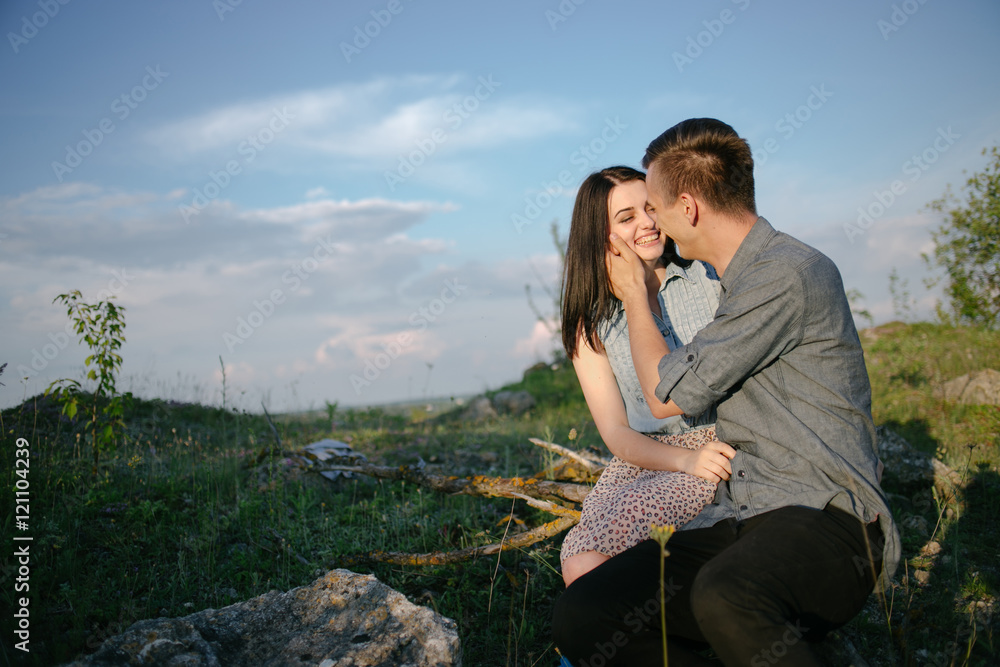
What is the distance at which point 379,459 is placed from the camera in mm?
5965

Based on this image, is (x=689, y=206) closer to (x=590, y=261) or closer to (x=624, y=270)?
(x=624, y=270)

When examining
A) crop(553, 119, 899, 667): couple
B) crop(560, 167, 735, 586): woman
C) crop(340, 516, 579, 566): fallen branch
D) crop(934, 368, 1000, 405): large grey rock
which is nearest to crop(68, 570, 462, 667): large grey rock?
crop(553, 119, 899, 667): couple

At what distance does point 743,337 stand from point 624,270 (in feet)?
3.25

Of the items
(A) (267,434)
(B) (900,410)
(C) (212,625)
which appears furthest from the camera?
(A) (267,434)

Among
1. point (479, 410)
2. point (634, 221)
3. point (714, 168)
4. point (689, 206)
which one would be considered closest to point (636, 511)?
point (689, 206)

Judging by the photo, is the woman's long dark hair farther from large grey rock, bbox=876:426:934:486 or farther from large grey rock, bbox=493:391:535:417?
large grey rock, bbox=493:391:535:417

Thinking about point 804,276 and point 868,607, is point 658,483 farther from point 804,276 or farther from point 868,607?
point 868,607

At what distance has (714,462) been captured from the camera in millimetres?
2367

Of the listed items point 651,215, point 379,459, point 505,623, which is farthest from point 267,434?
point 651,215

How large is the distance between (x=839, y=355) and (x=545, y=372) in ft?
32.6

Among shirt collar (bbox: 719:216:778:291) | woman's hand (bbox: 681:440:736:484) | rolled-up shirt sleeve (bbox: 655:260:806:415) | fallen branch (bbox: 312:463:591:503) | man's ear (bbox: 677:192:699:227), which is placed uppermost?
man's ear (bbox: 677:192:699:227)

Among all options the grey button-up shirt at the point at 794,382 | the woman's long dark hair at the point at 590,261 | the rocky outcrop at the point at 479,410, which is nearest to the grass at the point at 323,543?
the grey button-up shirt at the point at 794,382

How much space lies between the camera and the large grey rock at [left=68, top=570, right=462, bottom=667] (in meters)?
1.97

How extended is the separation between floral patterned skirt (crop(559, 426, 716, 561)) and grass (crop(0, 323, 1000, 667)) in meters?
0.57
